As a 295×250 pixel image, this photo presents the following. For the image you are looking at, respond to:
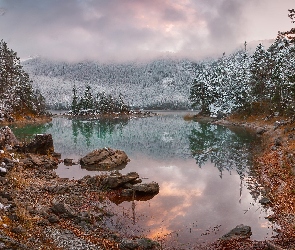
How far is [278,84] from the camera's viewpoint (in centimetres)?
7538

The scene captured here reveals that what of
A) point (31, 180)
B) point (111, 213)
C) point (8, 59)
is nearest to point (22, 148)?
point (31, 180)

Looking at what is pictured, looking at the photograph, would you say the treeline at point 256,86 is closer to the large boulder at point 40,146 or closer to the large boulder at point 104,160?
the large boulder at point 104,160

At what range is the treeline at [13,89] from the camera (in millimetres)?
105000

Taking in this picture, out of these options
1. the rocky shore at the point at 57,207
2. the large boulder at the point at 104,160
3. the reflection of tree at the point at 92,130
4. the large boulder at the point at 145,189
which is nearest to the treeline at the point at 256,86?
the large boulder at the point at 104,160

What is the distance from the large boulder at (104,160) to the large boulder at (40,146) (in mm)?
7845

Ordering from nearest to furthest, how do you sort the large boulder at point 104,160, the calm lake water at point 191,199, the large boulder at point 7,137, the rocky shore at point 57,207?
1. the rocky shore at point 57,207
2. the calm lake water at point 191,199
3. the large boulder at point 104,160
4. the large boulder at point 7,137

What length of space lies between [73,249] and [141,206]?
1038cm

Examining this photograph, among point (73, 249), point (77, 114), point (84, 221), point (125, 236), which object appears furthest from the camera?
point (77, 114)

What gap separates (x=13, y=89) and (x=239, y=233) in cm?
11175

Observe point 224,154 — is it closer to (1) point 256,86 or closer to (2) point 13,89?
(1) point 256,86

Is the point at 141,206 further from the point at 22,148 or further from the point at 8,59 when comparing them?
the point at 8,59

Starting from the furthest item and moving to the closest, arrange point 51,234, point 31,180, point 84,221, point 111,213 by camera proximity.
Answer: point 31,180
point 111,213
point 84,221
point 51,234

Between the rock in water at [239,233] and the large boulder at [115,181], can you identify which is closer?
the rock in water at [239,233]

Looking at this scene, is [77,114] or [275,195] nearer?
[275,195]
